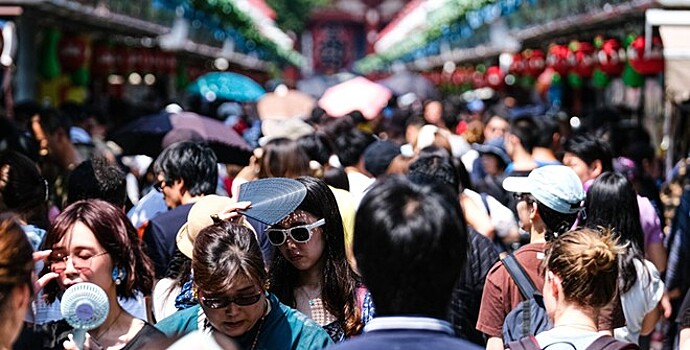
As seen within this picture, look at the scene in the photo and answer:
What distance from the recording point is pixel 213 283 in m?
3.88

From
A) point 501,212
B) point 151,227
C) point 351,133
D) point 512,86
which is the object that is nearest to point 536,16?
point 512,86

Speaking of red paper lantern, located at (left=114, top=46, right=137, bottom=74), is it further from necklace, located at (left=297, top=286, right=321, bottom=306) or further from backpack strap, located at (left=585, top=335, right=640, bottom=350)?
backpack strap, located at (left=585, top=335, right=640, bottom=350)

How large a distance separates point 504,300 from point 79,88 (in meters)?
12.9

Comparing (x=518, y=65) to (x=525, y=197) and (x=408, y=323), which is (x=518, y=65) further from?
(x=408, y=323)

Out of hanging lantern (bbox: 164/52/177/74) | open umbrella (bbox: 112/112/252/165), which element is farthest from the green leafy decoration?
open umbrella (bbox: 112/112/252/165)

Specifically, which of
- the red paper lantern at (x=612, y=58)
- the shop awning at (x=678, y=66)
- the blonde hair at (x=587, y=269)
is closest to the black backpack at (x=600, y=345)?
the blonde hair at (x=587, y=269)

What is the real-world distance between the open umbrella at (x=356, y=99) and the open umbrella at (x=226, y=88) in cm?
115

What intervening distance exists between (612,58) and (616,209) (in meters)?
10.8

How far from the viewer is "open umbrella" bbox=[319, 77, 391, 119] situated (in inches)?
635

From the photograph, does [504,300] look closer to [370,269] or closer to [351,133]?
[370,269]

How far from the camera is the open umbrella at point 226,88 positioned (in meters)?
17.1

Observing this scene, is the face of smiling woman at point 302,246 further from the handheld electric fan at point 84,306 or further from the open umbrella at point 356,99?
the open umbrella at point 356,99

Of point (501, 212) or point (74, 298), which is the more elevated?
point (74, 298)

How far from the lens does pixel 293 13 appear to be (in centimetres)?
8481
